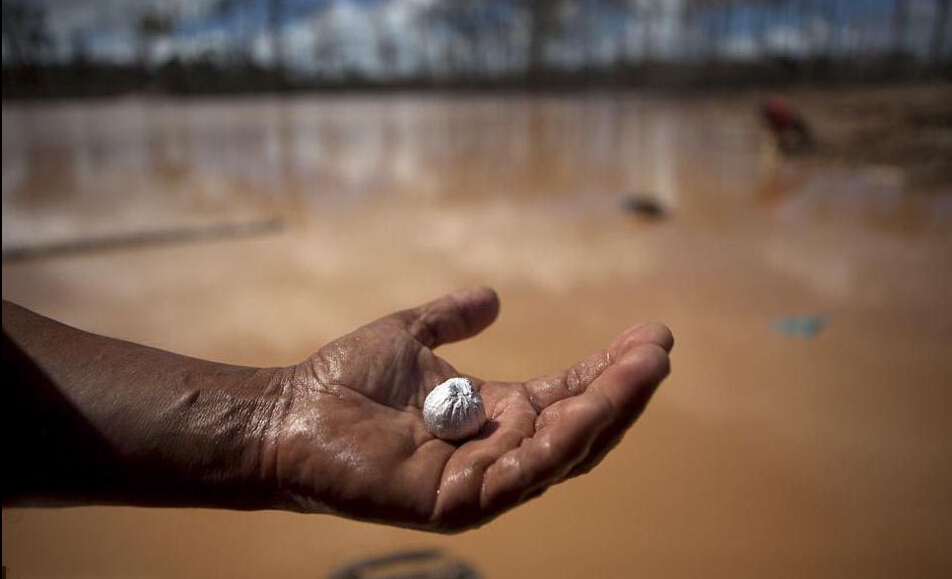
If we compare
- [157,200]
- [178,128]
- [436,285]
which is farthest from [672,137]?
[178,128]

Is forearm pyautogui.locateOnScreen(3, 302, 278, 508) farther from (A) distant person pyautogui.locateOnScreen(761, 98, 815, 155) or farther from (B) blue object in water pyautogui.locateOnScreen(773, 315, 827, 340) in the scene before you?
(A) distant person pyautogui.locateOnScreen(761, 98, 815, 155)

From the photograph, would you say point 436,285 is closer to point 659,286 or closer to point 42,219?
point 659,286

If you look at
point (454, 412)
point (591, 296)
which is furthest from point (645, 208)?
point (454, 412)

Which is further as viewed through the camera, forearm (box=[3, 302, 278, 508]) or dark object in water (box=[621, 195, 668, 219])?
dark object in water (box=[621, 195, 668, 219])

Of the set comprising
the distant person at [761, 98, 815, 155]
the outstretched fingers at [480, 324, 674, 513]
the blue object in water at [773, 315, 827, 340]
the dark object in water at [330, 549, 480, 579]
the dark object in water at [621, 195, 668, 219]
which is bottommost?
the dark object in water at [330, 549, 480, 579]

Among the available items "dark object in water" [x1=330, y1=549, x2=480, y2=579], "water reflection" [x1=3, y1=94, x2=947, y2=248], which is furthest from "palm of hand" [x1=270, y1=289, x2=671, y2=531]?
"water reflection" [x1=3, y1=94, x2=947, y2=248]

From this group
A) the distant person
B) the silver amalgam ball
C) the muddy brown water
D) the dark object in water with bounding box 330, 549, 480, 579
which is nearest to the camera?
the silver amalgam ball

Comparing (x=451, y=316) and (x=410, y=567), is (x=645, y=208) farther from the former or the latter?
(x=451, y=316)
